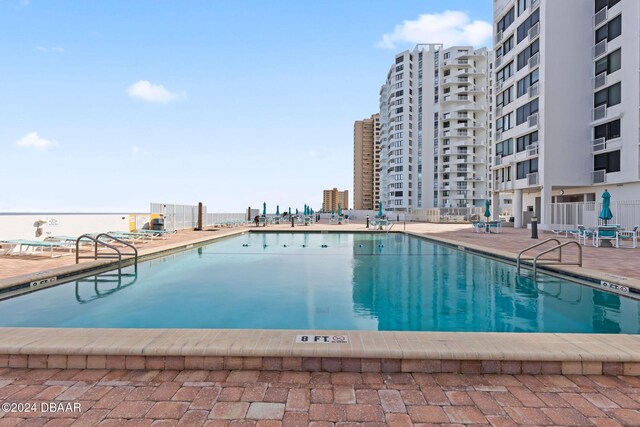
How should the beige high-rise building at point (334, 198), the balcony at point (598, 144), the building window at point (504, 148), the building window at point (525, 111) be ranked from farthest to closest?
the beige high-rise building at point (334, 198) < the building window at point (504, 148) < the building window at point (525, 111) < the balcony at point (598, 144)

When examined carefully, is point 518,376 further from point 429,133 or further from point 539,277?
point 429,133

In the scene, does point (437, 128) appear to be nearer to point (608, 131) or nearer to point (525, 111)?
point (525, 111)

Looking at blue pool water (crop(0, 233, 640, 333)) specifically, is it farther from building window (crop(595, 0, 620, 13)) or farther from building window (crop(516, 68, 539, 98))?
building window (crop(595, 0, 620, 13))

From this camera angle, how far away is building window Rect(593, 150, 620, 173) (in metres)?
23.4

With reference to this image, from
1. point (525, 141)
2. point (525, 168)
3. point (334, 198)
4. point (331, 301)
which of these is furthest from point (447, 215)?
point (334, 198)

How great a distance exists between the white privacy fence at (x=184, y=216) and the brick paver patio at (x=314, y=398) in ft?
67.3

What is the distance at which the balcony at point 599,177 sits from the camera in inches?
953

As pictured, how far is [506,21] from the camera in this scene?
31.8 meters

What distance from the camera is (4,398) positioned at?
2.88m

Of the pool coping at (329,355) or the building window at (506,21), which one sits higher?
the building window at (506,21)

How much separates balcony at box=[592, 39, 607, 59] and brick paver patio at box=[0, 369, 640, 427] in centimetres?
2924

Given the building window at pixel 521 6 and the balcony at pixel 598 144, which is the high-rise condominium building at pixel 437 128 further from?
the balcony at pixel 598 144

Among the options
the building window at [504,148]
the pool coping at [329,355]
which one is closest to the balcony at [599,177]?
the building window at [504,148]

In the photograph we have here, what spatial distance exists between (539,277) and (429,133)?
217 ft
